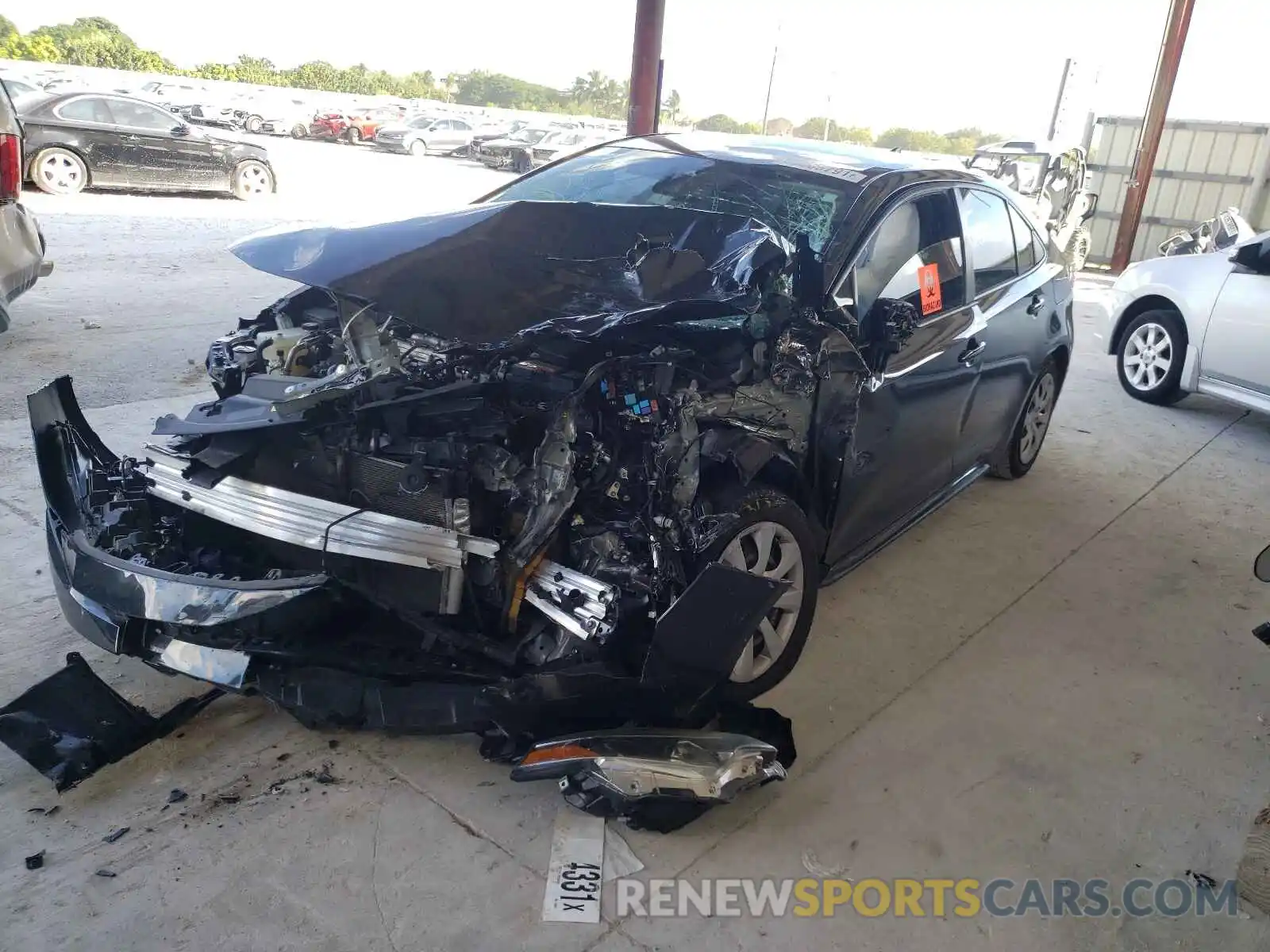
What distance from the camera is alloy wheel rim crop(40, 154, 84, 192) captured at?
11.1m

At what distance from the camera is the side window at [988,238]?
372 centimetres

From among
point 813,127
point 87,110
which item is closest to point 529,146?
point 87,110

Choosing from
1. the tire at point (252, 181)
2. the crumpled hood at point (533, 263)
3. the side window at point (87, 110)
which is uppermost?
the side window at point (87, 110)

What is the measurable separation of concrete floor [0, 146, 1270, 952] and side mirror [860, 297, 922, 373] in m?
1.08

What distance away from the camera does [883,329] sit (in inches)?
118

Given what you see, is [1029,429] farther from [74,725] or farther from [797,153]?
[74,725]

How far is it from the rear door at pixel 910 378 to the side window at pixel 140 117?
11600 millimetres

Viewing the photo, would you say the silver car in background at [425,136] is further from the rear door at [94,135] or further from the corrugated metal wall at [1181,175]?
the corrugated metal wall at [1181,175]

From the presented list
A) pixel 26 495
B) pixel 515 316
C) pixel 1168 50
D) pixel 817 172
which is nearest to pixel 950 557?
pixel 817 172

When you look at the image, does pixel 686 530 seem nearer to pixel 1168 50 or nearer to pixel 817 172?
pixel 817 172

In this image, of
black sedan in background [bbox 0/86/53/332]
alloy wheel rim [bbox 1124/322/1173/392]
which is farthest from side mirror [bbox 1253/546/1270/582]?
black sedan in background [bbox 0/86/53/332]

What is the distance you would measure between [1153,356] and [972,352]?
163 inches

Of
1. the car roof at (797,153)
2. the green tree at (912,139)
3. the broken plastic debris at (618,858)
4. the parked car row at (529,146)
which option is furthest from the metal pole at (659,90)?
the green tree at (912,139)

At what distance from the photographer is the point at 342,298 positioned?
2.79 meters
